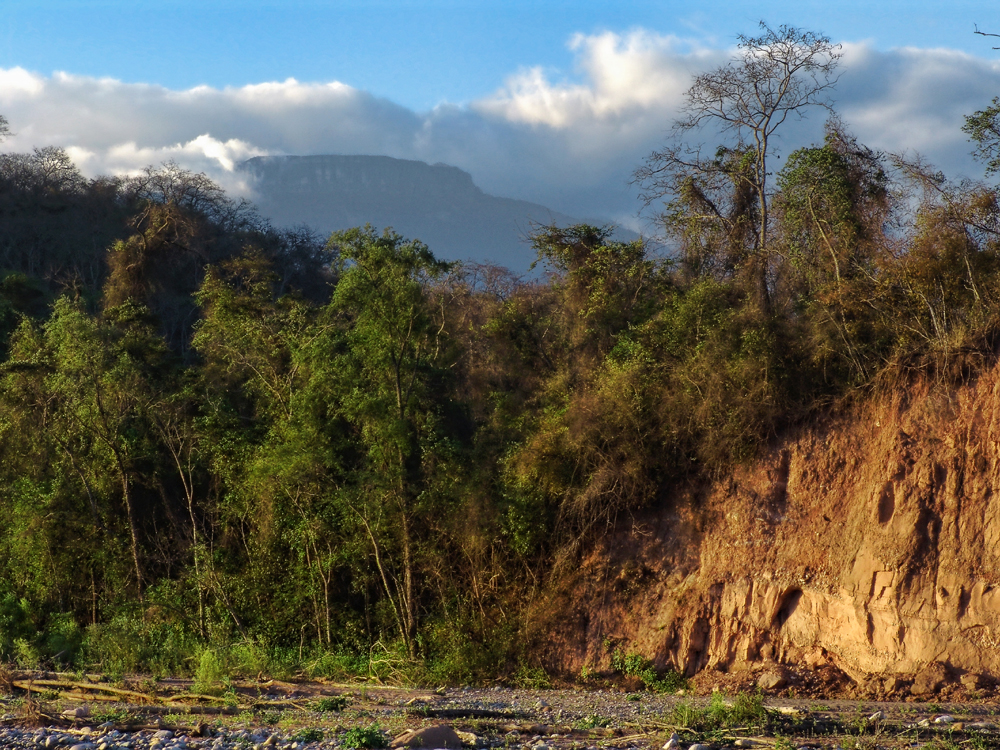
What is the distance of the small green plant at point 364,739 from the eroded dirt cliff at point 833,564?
5524 millimetres

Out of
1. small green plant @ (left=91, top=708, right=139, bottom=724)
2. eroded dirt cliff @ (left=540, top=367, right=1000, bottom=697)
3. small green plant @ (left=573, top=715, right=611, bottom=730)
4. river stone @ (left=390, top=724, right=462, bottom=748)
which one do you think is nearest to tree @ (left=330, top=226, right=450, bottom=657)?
eroded dirt cliff @ (left=540, top=367, right=1000, bottom=697)

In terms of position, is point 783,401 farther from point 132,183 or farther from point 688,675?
point 132,183

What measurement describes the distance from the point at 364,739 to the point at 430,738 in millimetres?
624

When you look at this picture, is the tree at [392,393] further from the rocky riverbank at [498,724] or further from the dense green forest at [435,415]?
the rocky riverbank at [498,724]

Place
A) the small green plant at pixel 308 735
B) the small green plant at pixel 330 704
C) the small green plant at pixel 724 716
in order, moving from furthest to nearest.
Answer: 1. the small green plant at pixel 330 704
2. the small green plant at pixel 724 716
3. the small green plant at pixel 308 735

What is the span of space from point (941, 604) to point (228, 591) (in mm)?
11451

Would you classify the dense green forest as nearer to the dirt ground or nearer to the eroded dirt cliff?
the eroded dirt cliff

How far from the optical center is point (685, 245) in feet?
57.2

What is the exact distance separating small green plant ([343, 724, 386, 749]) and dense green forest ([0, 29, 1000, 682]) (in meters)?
4.82

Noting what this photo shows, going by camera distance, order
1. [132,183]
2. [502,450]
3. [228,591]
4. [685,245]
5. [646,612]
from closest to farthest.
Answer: [646,612] → [502,450] → [228,591] → [685,245] → [132,183]

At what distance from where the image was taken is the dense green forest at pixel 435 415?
13266mm

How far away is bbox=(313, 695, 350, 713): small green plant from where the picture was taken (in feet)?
34.8

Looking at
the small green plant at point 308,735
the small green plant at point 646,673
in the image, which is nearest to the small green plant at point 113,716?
the small green plant at point 308,735

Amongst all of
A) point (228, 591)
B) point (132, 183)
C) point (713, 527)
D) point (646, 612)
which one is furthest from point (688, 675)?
point (132, 183)
